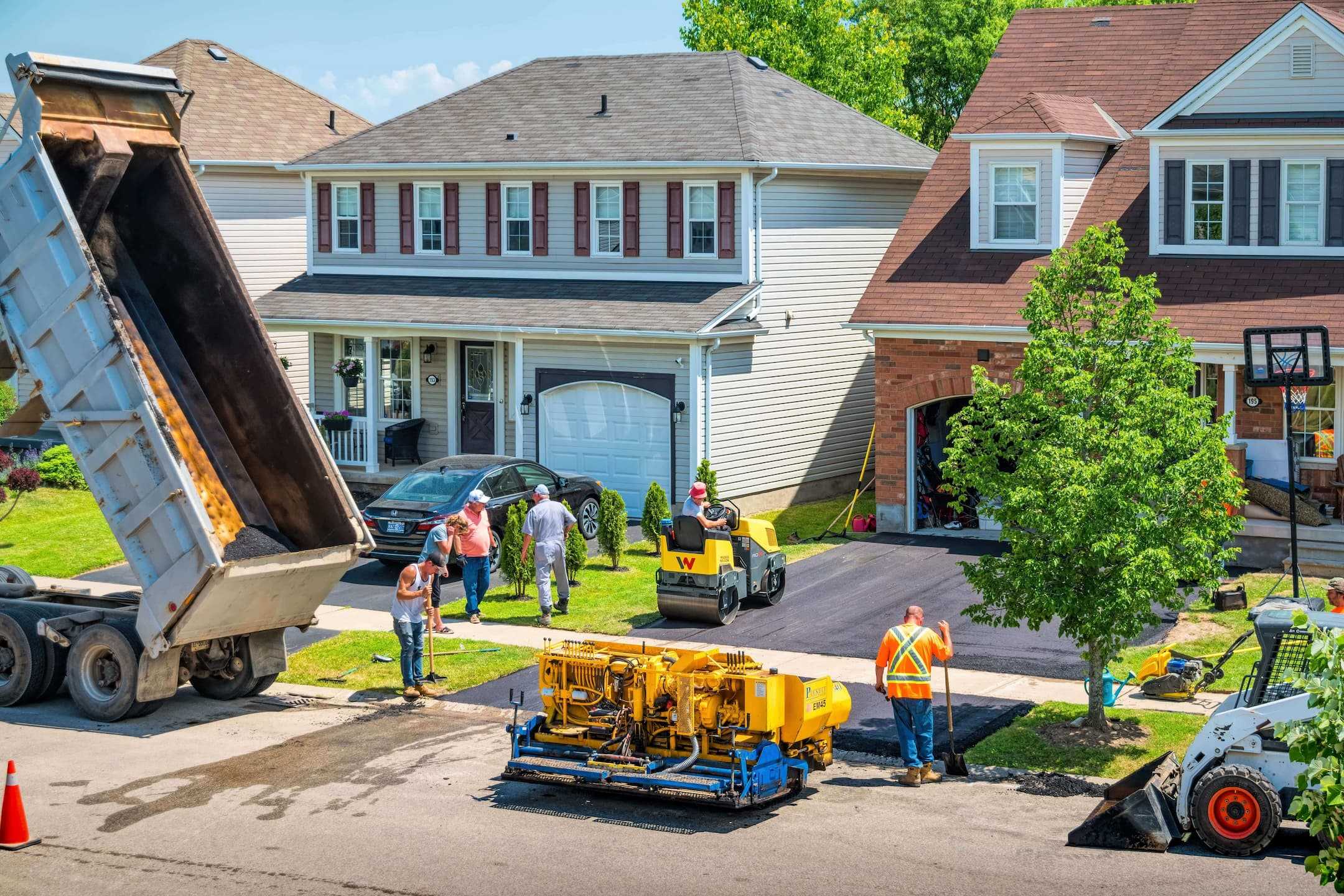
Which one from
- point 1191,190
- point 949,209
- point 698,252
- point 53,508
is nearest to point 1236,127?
point 1191,190

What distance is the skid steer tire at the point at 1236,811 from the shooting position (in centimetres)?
1195

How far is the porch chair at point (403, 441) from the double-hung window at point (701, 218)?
245 inches

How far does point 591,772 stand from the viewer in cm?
1321

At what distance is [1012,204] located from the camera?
84.5 feet

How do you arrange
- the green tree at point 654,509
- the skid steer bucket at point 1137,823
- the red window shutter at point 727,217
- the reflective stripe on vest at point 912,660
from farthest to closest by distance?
the red window shutter at point 727,217
the green tree at point 654,509
the reflective stripe on vest at point 912,660
the skid steer bucket at point 1137,823

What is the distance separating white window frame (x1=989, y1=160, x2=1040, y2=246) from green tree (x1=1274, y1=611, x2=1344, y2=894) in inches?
753

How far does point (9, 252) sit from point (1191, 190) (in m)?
16.0

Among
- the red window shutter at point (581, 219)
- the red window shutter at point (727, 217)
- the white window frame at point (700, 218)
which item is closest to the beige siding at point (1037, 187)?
the red window shutter at point (727, 217)

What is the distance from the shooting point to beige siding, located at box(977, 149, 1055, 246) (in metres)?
25.4

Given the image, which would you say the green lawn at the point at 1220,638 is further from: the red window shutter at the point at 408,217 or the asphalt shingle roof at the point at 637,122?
the red window shutter at the point at 408,217

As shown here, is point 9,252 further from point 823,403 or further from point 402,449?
point 823,403

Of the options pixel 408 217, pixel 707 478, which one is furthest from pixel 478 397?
pixel 707 478

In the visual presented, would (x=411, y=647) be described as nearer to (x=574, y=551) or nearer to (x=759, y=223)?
(x=574, y=551)

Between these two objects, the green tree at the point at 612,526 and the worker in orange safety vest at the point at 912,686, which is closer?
the worker in orange safety vest at the point at 912,686
